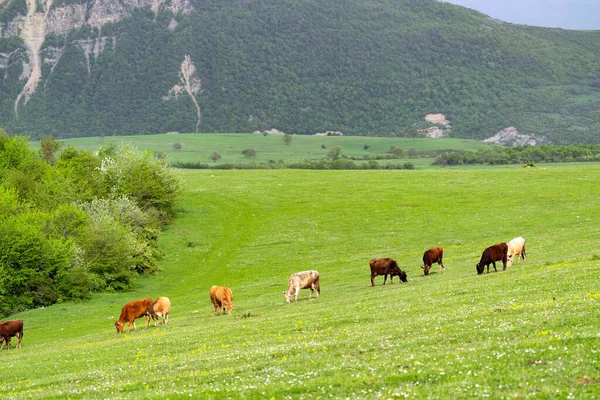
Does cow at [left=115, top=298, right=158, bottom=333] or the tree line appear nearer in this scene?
cow at [left=115, top=298, right=158, bottom=333]

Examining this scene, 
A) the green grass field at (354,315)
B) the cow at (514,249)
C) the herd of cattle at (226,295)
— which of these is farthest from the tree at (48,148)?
the cow at (514,249)

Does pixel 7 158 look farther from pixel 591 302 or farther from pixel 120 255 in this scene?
pixel 591 302

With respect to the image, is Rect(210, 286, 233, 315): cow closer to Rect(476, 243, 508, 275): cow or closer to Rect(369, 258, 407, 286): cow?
Rect(369, 258, 407, 286): cow

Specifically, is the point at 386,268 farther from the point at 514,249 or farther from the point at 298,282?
the point at 514,249

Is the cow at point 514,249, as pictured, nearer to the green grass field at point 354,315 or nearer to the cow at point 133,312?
the green grass field at point 354,315

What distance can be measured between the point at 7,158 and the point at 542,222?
60.0 meters

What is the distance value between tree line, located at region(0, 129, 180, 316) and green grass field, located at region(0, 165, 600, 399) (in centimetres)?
263

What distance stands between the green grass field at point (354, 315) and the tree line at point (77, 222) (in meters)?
2.63

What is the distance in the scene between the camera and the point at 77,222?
191 ft

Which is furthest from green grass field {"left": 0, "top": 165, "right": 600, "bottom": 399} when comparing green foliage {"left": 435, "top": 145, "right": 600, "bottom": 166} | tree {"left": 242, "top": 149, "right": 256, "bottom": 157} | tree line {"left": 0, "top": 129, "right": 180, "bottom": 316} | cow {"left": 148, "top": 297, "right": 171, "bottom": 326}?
tree {"left": 242, "top": 149, "right": 256, "bottom": 157}

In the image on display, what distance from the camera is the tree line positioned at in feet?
168

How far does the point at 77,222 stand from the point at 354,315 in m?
38.9

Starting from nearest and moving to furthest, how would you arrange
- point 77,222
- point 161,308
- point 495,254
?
point 161,308 → point 495,254 → point 77,222

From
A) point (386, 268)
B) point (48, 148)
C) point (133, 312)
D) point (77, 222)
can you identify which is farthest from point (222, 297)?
point (48, 148)
